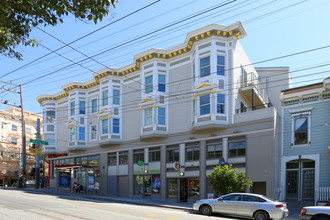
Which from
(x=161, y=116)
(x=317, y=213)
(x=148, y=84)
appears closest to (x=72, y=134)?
(x=148, y=84)

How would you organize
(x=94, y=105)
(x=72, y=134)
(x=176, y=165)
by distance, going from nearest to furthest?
(x=176, y=165) < (x=94, y=105) < (x=72, y=134)

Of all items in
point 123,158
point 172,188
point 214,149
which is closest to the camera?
point 214,149

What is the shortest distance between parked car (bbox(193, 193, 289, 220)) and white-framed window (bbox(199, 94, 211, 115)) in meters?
9.54

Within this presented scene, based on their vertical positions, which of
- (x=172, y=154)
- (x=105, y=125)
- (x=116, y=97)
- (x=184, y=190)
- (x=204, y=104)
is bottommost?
(x=184, y=190)

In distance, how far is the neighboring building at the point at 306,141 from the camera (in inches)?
876

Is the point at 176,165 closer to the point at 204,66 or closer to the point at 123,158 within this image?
the point at 123,158

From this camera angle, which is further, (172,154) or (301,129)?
(172,154)

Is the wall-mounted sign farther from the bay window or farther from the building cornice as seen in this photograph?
the building cornice

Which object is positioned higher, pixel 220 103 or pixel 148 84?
pixel 148 84

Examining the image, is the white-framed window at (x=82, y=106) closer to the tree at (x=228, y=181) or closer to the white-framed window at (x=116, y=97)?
the white-framed window at (x=116, y=97)

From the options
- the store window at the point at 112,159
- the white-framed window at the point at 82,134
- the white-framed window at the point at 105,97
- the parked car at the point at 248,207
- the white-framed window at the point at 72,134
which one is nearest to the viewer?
the parked car at the point at 248,207

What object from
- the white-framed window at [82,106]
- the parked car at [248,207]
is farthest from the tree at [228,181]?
the white-framed window at [82,106]

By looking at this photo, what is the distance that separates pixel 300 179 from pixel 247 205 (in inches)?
338

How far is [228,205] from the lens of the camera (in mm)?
17094
